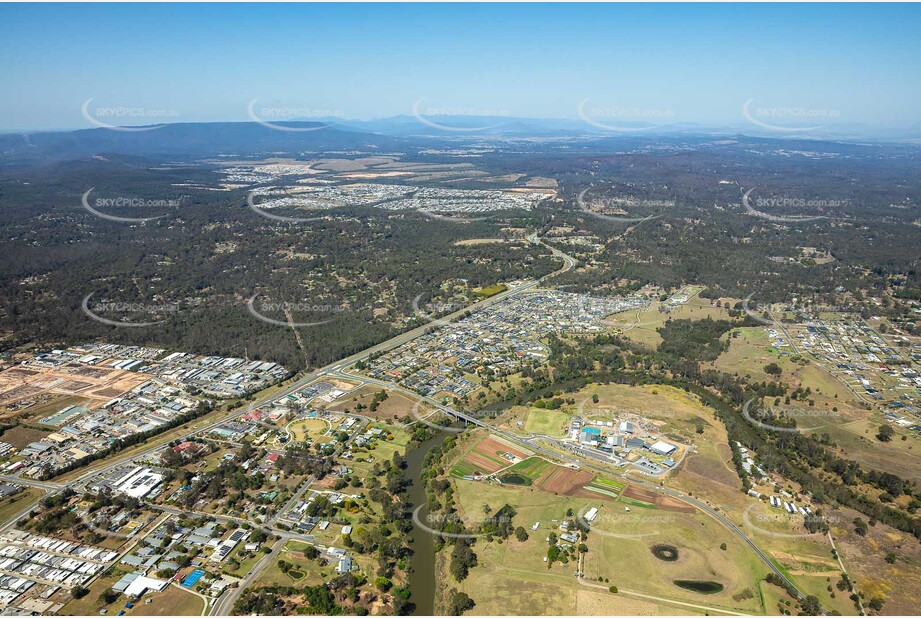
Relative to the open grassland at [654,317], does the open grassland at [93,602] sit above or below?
above

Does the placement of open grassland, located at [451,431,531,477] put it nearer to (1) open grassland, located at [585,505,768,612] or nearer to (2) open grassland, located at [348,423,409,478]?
(2) open grassland, located at [348,423,409,478]

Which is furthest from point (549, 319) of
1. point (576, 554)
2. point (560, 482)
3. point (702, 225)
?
point (702, 225)

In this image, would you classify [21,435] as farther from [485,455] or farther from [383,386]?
[485,455]

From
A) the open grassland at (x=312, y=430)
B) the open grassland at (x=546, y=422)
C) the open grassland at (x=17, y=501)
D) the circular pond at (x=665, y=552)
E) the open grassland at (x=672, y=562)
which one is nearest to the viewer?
the open grassland at (x=672, y=562)

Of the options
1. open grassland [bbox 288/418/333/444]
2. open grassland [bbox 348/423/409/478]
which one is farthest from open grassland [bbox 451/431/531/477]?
open grassland [bbox 288/418/333/444]

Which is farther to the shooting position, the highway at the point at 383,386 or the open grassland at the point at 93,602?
the highway at the point at 383,386

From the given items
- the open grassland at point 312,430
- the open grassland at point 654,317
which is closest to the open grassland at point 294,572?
the open grassland at point 312,430

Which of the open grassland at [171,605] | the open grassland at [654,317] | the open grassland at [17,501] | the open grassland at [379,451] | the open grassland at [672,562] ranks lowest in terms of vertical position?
the open grassland at [654,317]

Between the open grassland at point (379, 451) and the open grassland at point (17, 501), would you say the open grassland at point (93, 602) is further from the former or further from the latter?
the open grassland at point (379, 451)

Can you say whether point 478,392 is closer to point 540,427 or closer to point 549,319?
point 540,427

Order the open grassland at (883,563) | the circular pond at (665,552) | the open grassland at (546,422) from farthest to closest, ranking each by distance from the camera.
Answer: the open grassland at (546,422) < the circular pond at (665,552) < the open grassland at (883,563)

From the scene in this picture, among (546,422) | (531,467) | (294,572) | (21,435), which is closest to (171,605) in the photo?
(294,572)
